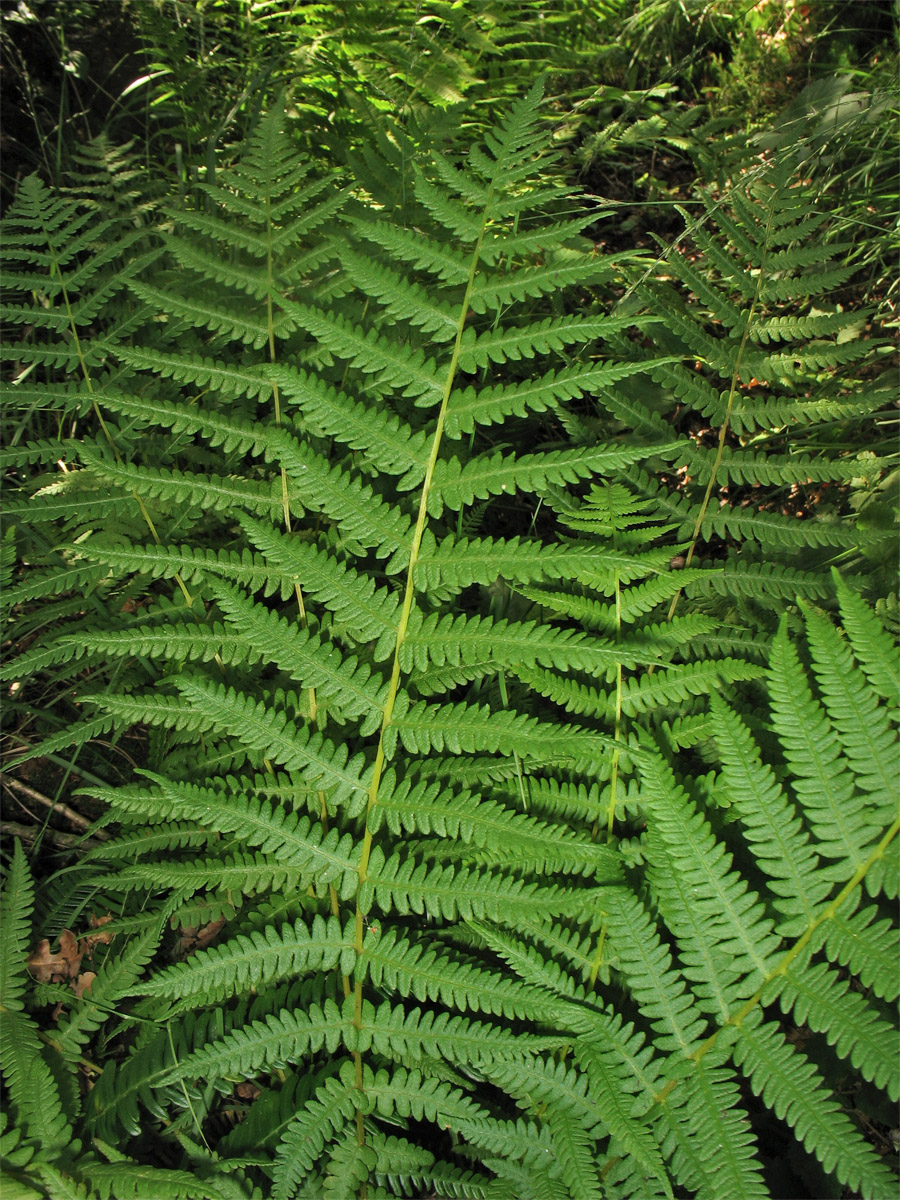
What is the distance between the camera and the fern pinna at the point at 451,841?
148cm

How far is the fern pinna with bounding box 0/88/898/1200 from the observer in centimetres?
148

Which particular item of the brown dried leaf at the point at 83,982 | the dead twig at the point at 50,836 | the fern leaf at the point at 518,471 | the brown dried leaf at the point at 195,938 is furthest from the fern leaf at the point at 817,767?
the dead twig at the point at 50,836

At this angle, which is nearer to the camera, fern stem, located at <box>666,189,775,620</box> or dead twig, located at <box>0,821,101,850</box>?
fern stem, located at <box>666,189,775,620</box>

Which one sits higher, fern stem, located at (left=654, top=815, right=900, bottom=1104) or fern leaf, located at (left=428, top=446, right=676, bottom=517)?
fern leaf, located at (left=428, top=446, right=676, bottom=517)

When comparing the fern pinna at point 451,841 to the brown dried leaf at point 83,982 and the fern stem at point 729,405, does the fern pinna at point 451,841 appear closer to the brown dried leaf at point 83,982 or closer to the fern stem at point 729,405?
the brown dried leaf at point 83,982

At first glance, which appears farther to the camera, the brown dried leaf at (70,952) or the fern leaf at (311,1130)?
the brown dried leaf at (70,952)

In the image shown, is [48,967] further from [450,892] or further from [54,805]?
[450,892]

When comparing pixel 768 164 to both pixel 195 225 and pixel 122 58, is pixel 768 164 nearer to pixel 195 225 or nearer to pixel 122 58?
pixel 195 225

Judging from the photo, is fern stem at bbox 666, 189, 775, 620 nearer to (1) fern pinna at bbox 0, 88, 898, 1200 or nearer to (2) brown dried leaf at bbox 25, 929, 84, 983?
(1) fern pinna at bbox 0, 88, 898, 1200

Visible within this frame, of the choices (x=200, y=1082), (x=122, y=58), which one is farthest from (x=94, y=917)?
(x=122, y=58)

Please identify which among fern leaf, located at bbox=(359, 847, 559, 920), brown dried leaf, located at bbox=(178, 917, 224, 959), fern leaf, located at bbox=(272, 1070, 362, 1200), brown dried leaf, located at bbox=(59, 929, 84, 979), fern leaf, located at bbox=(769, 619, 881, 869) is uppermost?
fern leaf, located at bbox=(769, 619, 881, 869)

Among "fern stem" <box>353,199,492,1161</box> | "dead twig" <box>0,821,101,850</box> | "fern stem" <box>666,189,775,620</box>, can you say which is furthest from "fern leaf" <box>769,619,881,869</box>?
"dead twig" <box>0,821,101,850</box>

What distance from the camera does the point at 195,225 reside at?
2.11m

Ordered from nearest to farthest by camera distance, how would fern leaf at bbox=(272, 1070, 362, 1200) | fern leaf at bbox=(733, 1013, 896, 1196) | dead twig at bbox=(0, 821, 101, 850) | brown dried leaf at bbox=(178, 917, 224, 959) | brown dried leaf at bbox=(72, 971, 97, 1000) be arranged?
fern leaf at bbox=(733, 1013, 896, 1196), fern leaf at bbox=(272, 1070, 362, 1200), brown dried leaf at bbox=(72, 971, 97, 1000), brown dried leaf at bbox=(178, 917, 224, 959), dead twig at bbox=(0, 821, 101, 850)
